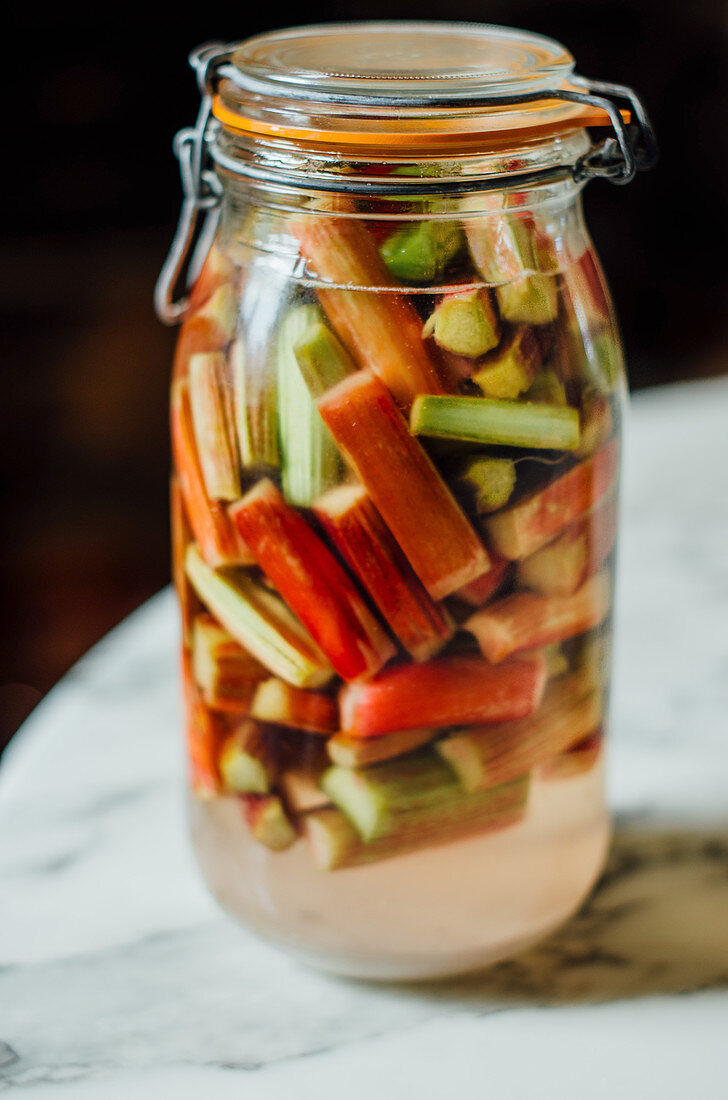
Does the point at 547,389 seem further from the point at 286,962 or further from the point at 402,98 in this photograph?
the point at 286,962

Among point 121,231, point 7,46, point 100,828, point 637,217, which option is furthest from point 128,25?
point 100,828

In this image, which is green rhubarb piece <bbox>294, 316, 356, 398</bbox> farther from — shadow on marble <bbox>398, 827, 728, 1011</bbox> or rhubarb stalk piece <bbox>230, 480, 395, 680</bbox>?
shadow on marble <bbox>398, 827, 728, 1011</bbox>

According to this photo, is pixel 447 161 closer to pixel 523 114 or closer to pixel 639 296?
pixel 523 114

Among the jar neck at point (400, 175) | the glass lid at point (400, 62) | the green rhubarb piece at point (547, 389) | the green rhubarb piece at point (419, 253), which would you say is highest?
the glass lid at point (400, 62)

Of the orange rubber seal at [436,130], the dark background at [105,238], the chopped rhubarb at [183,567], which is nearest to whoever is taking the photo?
the orange rubber seal at [436,130]

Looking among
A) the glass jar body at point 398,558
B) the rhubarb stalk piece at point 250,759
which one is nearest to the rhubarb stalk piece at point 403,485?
the glass jar body at point 398,558

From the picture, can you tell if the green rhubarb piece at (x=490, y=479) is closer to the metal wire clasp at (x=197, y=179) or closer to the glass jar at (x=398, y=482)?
the glass jar at (x=398, y=482)

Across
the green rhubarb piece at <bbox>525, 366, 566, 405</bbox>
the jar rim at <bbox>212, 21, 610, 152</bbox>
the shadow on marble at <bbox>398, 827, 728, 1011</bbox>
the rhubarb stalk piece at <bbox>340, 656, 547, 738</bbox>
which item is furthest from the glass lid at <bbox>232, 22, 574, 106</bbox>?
the shadow on marble at <bbox>398, 827, 728, 1011</bbox>
